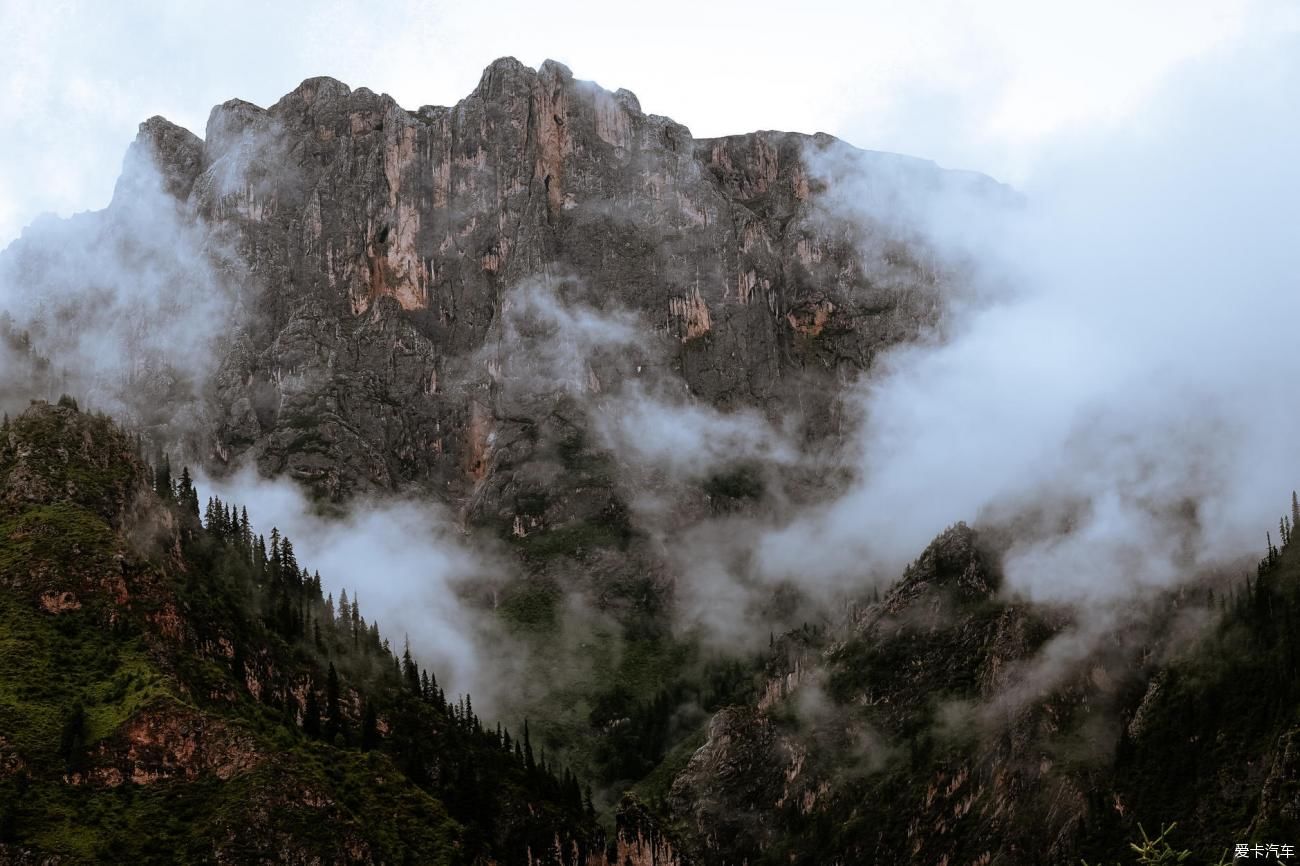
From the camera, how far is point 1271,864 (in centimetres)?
19638

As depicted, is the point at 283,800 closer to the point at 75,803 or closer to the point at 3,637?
the point at 75,803

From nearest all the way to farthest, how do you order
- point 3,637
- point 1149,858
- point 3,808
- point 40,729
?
point 1149,858 < point 3,808 < point 40,729 < point 3,637

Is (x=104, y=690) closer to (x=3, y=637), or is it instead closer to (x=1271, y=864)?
(x=3, y=637)

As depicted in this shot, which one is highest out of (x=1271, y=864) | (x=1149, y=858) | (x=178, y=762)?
(x=178, y=762)

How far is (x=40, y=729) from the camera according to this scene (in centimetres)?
18650

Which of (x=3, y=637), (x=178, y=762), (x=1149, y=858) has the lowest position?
(x=1149, y=858)

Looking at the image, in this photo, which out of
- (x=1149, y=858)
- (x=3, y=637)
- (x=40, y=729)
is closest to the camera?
(x=1149, y=858)

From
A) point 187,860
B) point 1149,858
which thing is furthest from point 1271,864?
point 1149,858

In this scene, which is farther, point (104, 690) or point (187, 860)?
point (104, 690)

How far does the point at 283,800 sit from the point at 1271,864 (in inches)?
4711

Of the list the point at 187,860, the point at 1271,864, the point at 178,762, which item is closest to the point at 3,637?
the point at 178,762

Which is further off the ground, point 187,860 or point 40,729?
point 40,729

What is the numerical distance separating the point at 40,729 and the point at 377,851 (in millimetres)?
42309

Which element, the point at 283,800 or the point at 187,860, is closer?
the point at 187,860
